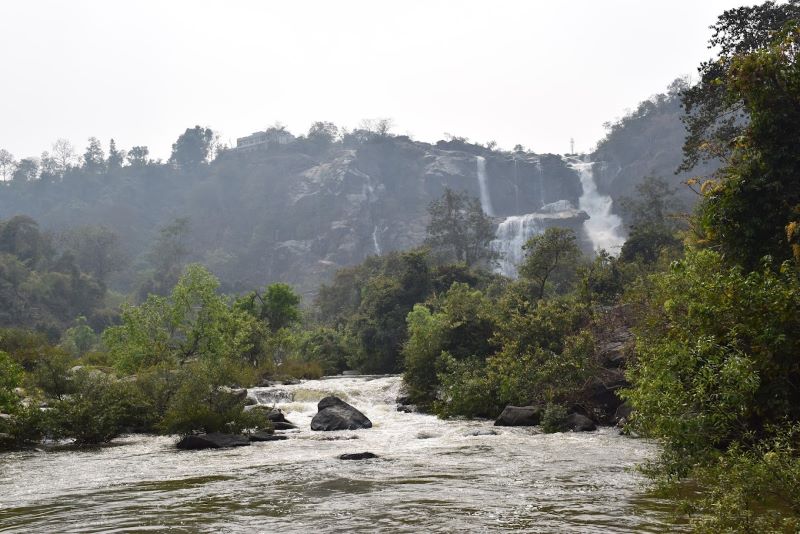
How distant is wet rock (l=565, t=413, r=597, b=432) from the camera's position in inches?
765

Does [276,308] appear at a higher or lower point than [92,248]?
lower

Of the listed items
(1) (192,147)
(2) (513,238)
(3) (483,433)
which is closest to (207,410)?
(3) (483,433)

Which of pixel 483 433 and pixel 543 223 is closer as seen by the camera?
pixel 483 433

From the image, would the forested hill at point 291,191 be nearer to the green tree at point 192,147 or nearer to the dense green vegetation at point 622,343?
the green tree at point 192,147

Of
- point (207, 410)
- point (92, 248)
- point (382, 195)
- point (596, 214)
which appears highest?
point (382, 195)

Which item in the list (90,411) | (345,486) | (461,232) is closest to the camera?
(345,486)

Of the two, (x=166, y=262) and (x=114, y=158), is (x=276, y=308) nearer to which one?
(x=166, y=262)

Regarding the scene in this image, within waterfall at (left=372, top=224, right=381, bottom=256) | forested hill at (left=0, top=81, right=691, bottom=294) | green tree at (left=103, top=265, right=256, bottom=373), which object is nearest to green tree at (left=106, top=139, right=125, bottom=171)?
forested hill at (left=0, top=81, right=691, bottom=294)

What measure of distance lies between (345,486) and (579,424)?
9558 millimetres

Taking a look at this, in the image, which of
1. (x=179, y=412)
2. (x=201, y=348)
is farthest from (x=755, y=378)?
(x=201, y=348)

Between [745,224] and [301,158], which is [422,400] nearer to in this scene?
[745,224]

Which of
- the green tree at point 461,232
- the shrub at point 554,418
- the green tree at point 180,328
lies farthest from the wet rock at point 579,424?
the green tree at point 461,232

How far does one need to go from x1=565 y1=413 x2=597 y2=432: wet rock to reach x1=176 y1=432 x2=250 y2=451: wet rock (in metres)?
9.04

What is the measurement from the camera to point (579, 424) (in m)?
19.5
